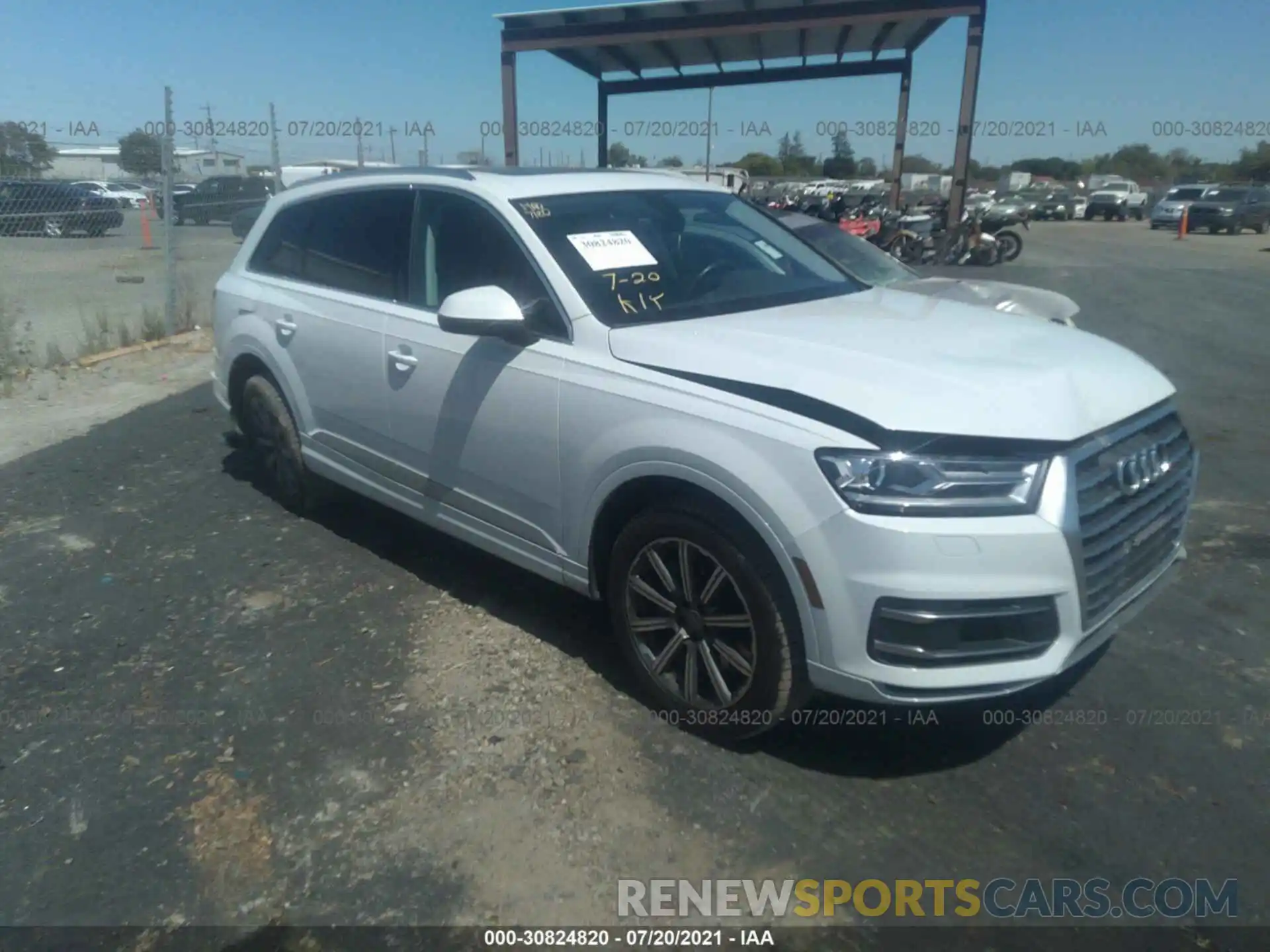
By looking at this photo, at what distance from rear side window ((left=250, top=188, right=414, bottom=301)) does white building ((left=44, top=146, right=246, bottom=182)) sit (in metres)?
8.77

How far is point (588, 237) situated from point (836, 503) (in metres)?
1.72

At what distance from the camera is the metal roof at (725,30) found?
14.7 metres

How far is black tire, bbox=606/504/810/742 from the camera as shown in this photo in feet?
9.73

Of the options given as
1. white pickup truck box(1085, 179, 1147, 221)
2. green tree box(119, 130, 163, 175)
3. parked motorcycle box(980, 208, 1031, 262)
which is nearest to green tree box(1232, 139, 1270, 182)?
white pickup truck box(1085, 179, 1147, 221)

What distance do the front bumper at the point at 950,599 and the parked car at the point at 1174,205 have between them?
38.3 metres

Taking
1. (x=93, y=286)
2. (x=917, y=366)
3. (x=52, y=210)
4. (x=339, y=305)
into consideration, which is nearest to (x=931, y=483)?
(x=917, y=366)

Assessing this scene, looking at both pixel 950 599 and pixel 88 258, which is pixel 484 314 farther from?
pixel 88 258

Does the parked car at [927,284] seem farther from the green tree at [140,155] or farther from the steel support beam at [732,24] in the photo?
the green tree at [140,155]

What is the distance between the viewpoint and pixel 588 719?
3467 mm

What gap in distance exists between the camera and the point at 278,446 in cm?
538

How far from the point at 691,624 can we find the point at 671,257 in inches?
62.9

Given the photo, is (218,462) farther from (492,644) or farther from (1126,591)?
(1126,591)

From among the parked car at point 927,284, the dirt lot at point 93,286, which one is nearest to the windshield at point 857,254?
the parked car at point 927,284

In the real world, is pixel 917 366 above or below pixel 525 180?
below
